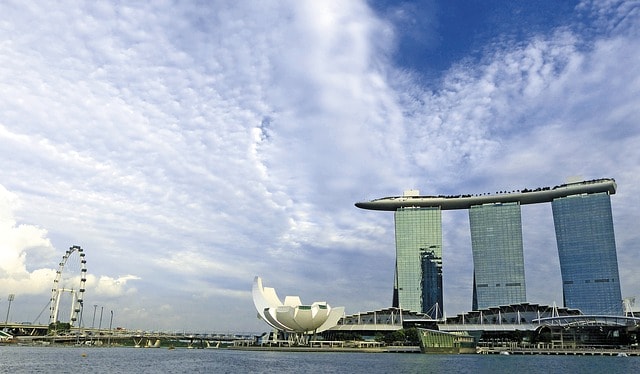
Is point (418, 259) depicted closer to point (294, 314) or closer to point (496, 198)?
point (496, 198)

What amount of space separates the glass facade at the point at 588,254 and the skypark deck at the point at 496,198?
221 centimetres

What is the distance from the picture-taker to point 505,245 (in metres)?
157

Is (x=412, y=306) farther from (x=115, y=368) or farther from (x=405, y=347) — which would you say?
(x=115, y=368)

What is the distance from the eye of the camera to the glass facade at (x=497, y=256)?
503 feet

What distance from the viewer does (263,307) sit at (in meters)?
115

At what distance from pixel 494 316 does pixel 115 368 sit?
91.8 metres

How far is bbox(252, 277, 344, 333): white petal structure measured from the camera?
10675cm

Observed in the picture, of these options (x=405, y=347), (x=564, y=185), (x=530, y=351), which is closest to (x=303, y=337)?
(x=405, y=347)

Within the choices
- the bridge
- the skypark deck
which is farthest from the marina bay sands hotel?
the bridge

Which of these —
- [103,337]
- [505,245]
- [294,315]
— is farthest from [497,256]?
[103,337]

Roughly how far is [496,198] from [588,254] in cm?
2811

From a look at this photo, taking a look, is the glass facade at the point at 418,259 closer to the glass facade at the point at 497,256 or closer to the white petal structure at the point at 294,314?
the glass facade at the point at 497,256

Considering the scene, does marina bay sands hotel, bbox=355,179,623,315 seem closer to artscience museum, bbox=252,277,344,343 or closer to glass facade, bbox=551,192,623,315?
glass facade, bbox=551,192,623,315

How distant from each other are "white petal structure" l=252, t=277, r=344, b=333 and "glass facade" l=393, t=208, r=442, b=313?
48.9 meters
